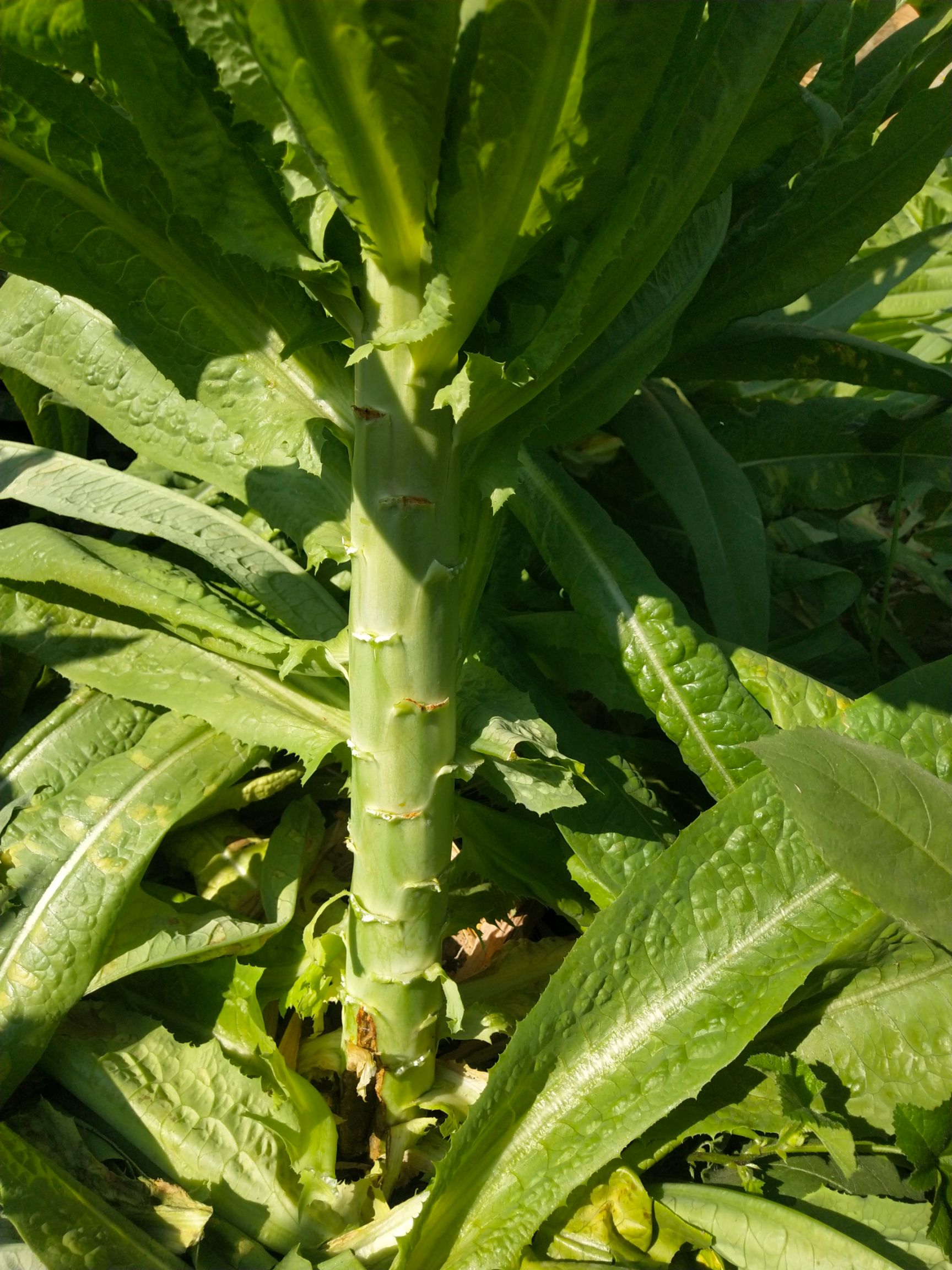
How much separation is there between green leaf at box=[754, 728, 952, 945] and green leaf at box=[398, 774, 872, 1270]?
0.41 ft

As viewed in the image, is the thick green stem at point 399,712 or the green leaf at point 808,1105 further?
A: the green leaf at point 808,1105

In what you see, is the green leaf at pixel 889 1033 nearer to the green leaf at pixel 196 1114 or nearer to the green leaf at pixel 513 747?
the green leaf at pixel 513 747

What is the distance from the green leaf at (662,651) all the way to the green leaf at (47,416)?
2.47ft

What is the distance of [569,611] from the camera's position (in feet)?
4.38

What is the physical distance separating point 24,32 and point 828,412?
4.08ft

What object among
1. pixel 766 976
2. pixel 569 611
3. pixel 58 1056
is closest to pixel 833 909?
pixel 766 976

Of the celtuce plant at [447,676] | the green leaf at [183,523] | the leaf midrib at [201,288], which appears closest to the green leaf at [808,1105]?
the celtuce plant at [447,676]

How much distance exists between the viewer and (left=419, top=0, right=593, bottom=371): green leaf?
63cm

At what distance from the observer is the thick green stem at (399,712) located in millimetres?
843

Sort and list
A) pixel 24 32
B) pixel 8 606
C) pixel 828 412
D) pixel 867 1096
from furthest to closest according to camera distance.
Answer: pixel 828 412 < pixel 8 606 < pixel 867 1096 < pixel 24 32

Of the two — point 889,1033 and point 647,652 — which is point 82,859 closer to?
point 647,652

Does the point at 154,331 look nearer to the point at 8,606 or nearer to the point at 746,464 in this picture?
the point at 8,606

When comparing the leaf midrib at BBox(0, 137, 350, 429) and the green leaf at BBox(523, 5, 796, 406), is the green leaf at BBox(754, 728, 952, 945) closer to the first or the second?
the green leaf at BBox(523, 5, 796, 406)

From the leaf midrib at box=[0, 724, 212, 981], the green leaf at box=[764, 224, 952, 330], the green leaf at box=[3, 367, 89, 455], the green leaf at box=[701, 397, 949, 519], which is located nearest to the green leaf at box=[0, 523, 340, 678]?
the leaf midrib at box=[0, 724, 212, 981]
